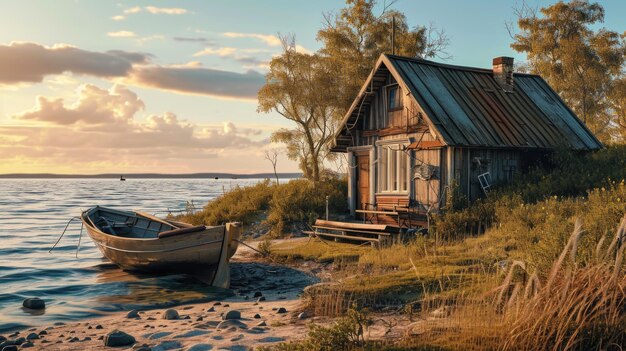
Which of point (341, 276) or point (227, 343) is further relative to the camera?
point (341, 276)

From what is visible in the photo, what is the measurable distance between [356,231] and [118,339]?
35.2 feet

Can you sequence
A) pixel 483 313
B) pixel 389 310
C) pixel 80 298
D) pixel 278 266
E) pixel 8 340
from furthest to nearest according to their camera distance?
pixel 278 266, pixel 80 298, pixel 8 340, pixel 389 310, pixel 483 313

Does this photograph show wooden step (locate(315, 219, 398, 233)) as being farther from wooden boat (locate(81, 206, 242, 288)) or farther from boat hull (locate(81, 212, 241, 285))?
boat hull (locate(81, 212, 241, 285))

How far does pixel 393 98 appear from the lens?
21.8 m

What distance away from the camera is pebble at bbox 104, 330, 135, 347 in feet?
32.3

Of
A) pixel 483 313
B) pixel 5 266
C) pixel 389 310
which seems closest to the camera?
pixel 483 313

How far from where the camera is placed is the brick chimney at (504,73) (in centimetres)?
2373

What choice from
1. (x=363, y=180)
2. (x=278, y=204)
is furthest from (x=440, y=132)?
(x=278, y=204)

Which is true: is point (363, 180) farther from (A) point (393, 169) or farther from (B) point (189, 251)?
(B) point (189, 251)

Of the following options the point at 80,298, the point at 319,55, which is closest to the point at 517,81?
the point at 319,55

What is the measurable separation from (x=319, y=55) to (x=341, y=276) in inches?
945

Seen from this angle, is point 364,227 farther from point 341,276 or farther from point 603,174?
point 603,174

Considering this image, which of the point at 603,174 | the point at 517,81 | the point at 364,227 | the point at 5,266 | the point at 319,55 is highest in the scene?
the point at 319,55

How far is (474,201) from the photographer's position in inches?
776
